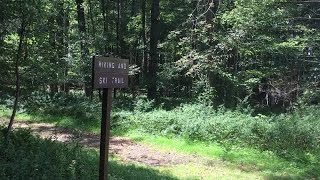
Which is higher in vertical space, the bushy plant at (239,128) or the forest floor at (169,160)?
the bushy plant at (239,128)

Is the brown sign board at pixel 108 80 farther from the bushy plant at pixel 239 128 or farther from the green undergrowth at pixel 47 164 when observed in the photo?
the bushy plant at pixel 239 128

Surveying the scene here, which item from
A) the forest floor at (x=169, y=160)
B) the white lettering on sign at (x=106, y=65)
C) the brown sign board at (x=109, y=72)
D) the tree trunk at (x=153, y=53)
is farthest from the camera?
the tree trunk at (x=153, y=53)

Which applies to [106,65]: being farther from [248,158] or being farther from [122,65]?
[248,158]

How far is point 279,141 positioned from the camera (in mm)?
11305

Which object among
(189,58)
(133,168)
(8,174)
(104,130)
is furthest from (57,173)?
(189,58)

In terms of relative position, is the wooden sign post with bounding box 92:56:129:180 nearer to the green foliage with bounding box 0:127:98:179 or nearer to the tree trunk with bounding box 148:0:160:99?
the green foliage with bounding box 0:127:98:179

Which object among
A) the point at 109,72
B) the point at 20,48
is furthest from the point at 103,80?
the point at 20,48

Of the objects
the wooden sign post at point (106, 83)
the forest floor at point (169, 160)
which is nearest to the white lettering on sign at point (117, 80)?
the wooden sign post at point (106, 83)

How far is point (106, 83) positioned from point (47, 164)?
230 cm

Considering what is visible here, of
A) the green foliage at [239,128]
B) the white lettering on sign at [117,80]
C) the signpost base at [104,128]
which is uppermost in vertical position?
the white lettering on sign at [117,80]

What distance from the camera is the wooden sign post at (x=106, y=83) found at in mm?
5055

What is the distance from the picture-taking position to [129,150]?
1150cm


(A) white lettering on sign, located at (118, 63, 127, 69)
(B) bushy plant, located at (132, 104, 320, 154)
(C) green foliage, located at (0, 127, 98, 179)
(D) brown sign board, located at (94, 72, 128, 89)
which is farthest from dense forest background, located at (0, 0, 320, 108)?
(D) brown sign board, located at (94, 72, 128, 89)

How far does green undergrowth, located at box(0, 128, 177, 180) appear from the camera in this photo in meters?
6.23
